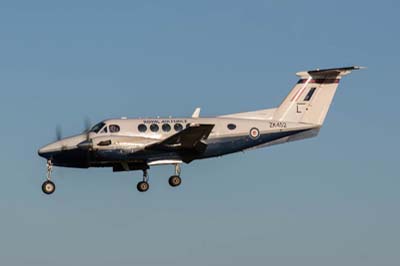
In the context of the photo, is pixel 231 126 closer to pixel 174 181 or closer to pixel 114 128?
pixel 174 181

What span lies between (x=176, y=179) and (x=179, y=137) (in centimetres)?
281

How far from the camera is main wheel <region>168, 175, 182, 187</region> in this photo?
46.2 meters

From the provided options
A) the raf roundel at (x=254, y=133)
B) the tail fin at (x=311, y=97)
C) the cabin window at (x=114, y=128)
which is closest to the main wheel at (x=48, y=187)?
the cabin window at (x=114, y=128)

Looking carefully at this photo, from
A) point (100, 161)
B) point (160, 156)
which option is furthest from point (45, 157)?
point (160, 156)

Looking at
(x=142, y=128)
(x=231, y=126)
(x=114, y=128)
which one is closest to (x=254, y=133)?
(x=231, y=126)

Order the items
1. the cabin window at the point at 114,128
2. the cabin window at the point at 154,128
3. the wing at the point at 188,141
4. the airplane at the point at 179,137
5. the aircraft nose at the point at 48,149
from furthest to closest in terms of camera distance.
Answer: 1. the cabin window at the point at 154,128
2. the cabin window at the point at 114,128
3. the aircraft nose at the point at 48,149
4. the airplane at the point at 179,137
5. the wing at the point at 188,141

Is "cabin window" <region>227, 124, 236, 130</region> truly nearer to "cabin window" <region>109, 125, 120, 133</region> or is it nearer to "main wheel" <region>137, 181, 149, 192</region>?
"main wheel" <region>137, 181, 149, 192</region>

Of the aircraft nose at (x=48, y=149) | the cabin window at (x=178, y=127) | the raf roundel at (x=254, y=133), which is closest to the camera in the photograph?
the aircraft nose at (x=48, y=149)

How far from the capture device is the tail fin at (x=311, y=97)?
48688 mm

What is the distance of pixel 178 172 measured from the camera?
152 feet

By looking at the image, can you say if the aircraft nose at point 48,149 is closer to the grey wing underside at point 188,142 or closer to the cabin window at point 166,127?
the grey wing underside at point 188,142

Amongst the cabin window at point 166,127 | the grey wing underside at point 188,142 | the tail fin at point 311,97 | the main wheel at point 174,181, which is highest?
the tail fin at point 311,97

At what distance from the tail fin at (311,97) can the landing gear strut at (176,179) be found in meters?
6.07

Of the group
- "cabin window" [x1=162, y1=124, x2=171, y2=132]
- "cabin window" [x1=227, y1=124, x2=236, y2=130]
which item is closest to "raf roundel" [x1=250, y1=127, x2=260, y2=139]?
"cabin window" [x1=227, y1=124, x2=236, y2=130]
